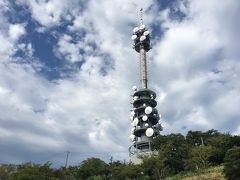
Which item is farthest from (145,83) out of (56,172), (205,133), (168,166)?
(56,172)

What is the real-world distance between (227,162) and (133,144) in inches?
1846

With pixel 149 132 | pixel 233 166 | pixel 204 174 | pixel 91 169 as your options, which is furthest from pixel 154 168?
pixel 149 132

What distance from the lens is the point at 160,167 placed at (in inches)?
2566

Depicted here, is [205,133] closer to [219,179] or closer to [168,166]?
[168,166]

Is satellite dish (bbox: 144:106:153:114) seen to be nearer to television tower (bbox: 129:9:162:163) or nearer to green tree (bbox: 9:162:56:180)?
television tower (bbox: 129:9:162:163)

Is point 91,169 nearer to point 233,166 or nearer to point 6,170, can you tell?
point 6,170

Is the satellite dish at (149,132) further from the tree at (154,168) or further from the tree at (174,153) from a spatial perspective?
the tree at (154,168)

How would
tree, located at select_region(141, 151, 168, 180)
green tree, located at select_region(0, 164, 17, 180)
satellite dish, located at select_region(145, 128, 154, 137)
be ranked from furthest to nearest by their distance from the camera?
satellite dish, located at select_region(145, 128, 154, 137) → green tree, located at select_region(0, 164, 17, 180) → tree, located at select_region(141, 151, 168, 180)

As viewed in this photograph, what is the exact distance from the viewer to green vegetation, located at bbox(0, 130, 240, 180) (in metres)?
60.4

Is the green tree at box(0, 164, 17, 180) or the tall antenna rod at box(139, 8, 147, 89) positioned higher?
the tall antenna rod at box(139, 8, 147, 89)

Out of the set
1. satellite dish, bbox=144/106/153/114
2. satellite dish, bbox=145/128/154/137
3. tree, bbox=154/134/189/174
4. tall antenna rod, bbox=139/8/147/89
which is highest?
tall antenna rod, bbox=139/8/147/89

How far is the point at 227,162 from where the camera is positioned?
4994 centimetres

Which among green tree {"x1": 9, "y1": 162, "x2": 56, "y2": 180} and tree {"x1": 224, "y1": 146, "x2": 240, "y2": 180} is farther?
green tree {"x1": 9, "y1": 162, "x2": 56, "y2": 180}

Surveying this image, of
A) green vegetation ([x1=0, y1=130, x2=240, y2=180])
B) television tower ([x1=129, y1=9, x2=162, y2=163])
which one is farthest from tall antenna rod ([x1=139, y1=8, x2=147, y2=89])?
green vegetation ([x1=0, y1=130, x2=240, y2=180])
